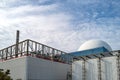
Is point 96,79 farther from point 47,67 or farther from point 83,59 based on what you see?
point 47,67

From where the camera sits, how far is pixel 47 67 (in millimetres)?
30125

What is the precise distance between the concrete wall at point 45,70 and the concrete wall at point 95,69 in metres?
3.25

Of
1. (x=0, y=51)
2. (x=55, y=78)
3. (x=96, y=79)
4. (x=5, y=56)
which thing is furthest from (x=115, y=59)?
(x=0, y=51)

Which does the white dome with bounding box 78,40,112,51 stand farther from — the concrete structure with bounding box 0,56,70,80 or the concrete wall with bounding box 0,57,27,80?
the concrete wall with bounding box 0,57,27,80

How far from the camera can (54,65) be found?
103 feet

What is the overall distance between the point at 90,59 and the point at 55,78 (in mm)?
6411

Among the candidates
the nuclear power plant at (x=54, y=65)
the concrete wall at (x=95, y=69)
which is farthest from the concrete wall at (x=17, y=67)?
the concrete wall at (x=95, y=69)

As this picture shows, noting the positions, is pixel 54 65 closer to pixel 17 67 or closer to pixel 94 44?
pixel 17 67

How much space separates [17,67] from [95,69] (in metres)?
10.5

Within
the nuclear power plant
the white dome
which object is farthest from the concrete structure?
the white dome

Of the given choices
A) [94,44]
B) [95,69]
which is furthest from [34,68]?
[94,44]

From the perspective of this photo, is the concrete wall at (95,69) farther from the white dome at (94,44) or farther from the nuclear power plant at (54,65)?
the white dome at (94,44)

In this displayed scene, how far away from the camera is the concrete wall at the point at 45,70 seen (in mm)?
27969

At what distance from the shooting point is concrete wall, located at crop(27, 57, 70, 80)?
27969 millimetres
